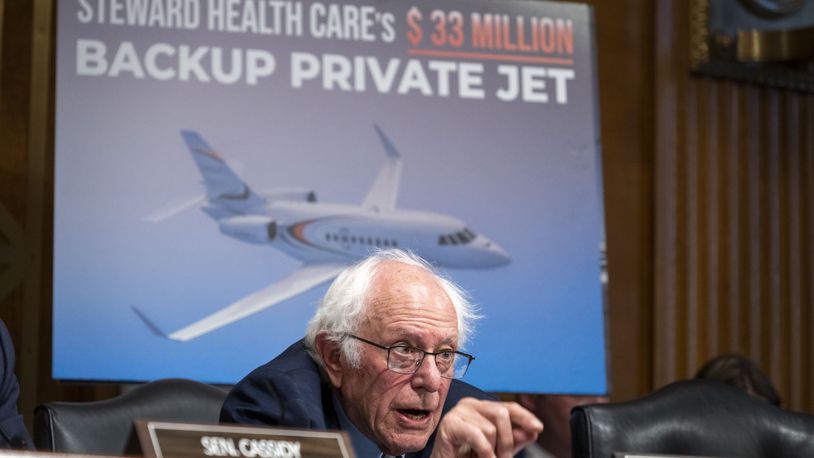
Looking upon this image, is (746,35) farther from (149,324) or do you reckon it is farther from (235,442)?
(235,442)

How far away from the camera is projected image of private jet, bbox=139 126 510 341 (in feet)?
13.1

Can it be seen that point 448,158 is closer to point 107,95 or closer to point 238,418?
point 107,95

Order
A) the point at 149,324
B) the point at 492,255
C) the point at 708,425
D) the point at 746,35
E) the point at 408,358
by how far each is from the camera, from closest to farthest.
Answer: the point at 408,358, the point at 708,425, the point at 149,324, the point at 492,255, the point at 746,35

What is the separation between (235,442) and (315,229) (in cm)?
258

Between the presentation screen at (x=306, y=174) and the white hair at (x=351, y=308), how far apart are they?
1436 mm

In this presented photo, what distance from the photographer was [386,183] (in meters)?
4.18

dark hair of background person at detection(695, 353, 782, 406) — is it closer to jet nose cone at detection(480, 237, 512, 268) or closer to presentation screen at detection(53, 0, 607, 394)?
presentation screen at detection(53, 0, 607, 394)

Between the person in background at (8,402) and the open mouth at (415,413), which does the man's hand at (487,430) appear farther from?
the person in background at (8,402)

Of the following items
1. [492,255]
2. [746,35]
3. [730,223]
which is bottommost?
[492,255]

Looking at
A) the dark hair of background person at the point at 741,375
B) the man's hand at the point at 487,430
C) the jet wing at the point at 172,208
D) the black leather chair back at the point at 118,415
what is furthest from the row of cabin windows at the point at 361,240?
the man's hand at the point at 487,430

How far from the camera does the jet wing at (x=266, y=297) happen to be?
12.9 ft

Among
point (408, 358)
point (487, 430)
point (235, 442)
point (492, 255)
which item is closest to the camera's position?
point (235, 442)

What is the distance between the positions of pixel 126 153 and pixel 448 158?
1.07m

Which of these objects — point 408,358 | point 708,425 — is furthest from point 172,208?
point 708,425
